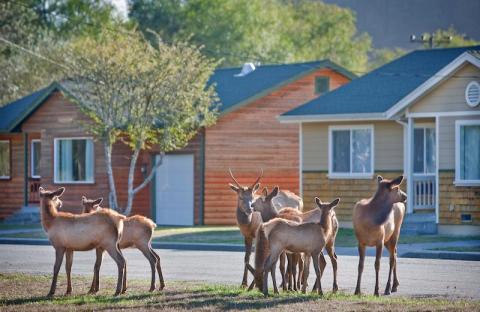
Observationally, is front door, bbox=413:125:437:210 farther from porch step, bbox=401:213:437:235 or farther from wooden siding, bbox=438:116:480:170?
wooden siding, bbox=438:116:480:170

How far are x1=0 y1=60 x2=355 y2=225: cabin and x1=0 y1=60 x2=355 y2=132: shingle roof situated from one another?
4 centimetres

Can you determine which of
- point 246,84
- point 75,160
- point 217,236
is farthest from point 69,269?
point 75,160

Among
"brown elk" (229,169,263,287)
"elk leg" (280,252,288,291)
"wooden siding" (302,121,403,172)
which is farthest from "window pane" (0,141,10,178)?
"elk leg" (280,252,288,291)

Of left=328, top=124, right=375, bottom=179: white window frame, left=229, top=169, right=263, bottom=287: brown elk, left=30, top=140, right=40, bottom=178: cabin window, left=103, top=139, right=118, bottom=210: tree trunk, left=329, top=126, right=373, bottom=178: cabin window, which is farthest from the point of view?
left=30, top=140, right=40, bottom=178: cabin window

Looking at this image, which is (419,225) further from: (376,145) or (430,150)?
(376,145)

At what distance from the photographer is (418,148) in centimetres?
3247

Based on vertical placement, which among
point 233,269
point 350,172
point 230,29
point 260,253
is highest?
point 230,29

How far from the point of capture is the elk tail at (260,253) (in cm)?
1622

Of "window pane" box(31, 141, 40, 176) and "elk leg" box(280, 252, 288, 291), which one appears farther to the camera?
"window pane" box(31, 141, 40, 176)

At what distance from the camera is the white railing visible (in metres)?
31.7

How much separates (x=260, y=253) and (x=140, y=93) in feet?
61.9

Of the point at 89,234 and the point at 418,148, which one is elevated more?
the point at 418,148

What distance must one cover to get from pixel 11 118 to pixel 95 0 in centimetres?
3094

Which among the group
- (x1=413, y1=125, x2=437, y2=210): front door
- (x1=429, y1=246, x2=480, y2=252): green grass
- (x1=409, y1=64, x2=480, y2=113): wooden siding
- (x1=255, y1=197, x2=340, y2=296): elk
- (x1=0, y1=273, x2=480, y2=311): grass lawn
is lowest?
(x1=0, y1=273, x2=480, y2=311): grass lawn
